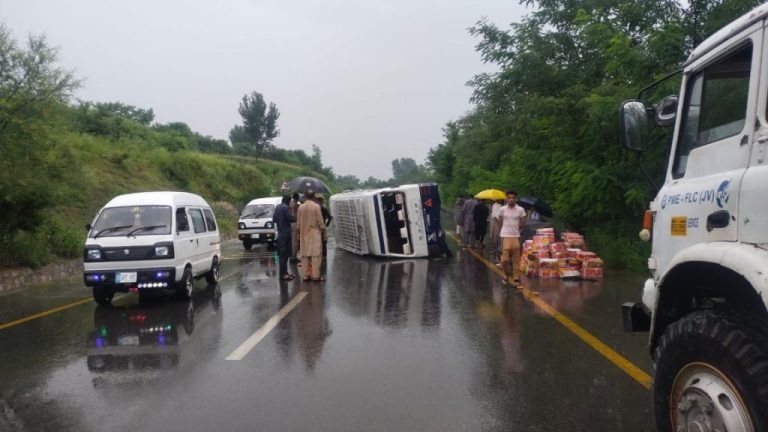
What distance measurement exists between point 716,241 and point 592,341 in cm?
379

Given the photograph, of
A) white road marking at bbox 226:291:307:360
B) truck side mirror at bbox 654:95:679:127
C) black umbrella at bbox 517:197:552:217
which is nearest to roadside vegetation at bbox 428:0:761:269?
black umbrella at bbox 517:197:552:217

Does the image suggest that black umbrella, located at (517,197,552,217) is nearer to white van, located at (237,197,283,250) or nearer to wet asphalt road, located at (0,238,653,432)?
wet asphalt road, located at (0,238,653,432)

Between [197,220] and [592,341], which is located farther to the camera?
[197,220]

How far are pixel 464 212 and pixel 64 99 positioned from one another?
1183 centimetres

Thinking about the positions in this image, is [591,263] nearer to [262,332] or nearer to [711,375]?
[262,332]

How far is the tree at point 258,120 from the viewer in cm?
6544

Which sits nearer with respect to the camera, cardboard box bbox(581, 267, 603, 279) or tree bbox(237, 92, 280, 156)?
cardboard box bbox(581, 267, 603, 279)

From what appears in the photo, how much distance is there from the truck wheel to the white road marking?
173 inches

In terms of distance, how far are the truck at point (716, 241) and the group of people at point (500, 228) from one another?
267 inches

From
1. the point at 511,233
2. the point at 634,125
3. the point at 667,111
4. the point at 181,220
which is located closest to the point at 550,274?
the point at 511,233

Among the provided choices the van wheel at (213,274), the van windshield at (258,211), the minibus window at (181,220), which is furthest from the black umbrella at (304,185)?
the minibus window at (181,220)

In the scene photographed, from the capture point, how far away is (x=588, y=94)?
13500mm

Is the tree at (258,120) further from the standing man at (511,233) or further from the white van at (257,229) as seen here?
the standing man at (511,233)

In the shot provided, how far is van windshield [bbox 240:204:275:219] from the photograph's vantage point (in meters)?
21.6
